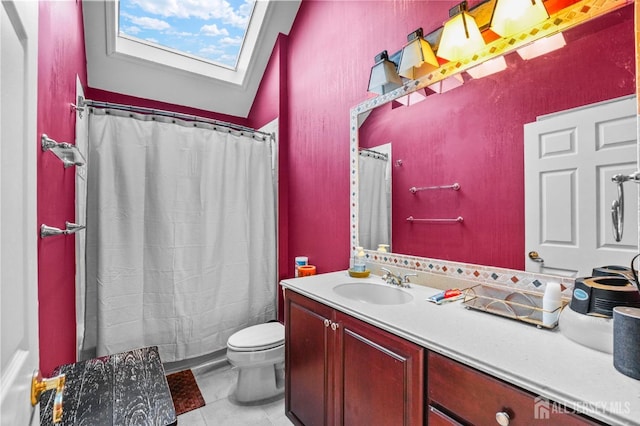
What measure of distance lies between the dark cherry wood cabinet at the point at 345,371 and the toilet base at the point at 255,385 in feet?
1.21

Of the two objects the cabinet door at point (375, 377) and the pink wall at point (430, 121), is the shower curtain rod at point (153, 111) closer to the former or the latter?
the pink wall at point (430, 121)

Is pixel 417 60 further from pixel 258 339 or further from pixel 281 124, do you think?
pixel 258 339

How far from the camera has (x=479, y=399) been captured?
78cm

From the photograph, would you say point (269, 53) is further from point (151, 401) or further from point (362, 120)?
point (151, 401)

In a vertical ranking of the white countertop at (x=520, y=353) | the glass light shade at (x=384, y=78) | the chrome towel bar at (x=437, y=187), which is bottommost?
the white countertop at (x=520, y=353)

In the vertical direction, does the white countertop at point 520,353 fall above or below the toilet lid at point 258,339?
above

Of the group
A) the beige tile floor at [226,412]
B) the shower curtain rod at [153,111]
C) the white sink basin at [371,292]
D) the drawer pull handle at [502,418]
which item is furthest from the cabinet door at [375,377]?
the shower curtain rod at [153,111]

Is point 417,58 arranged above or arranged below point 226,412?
above

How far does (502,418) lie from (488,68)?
4.34 ft

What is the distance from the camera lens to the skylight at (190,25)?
7.55 feet

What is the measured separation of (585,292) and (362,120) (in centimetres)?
142

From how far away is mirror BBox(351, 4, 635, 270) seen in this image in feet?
3.35

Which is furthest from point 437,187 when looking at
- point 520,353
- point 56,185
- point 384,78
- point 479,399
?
point 56,185

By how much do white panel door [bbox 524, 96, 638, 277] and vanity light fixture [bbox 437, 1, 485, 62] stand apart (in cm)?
45
